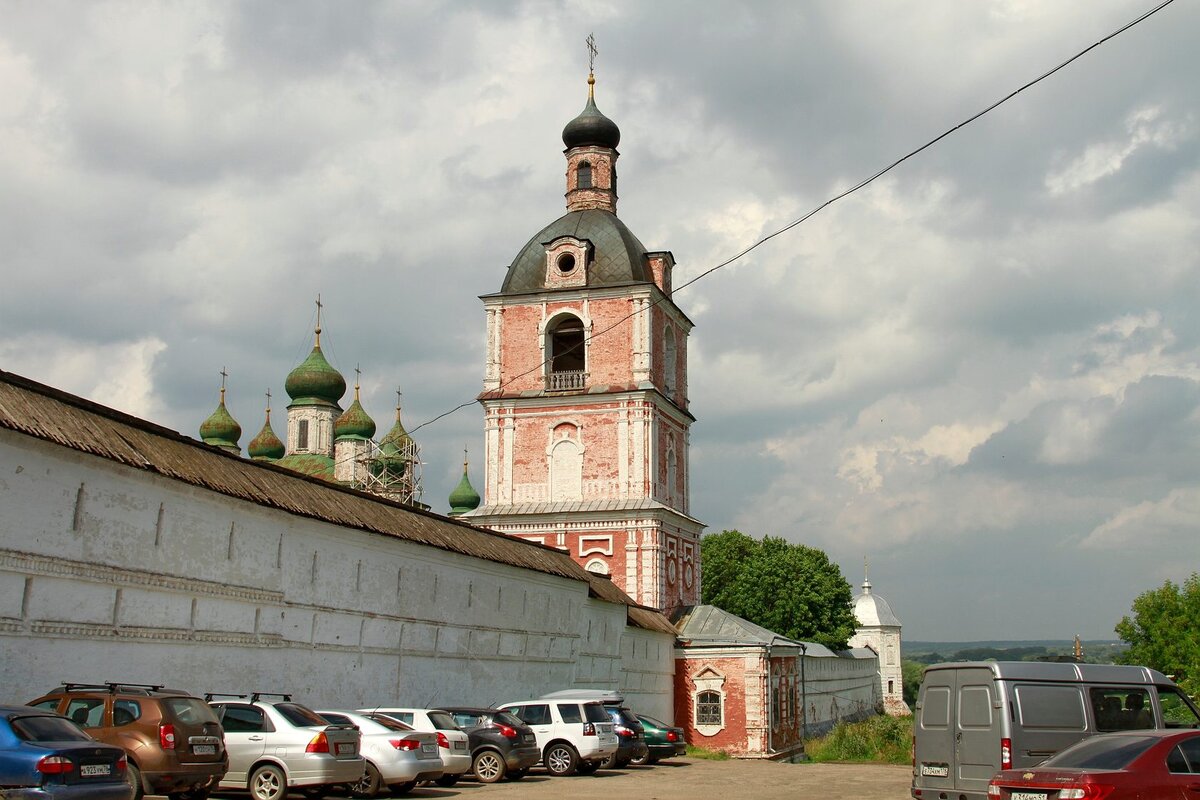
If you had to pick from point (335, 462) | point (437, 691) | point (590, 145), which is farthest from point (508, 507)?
point (335, 462)

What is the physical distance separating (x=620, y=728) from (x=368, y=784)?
8.72 m

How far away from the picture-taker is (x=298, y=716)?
16.1 m

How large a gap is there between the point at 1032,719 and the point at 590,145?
3569 cm

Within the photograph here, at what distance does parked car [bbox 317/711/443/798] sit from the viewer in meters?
17.2

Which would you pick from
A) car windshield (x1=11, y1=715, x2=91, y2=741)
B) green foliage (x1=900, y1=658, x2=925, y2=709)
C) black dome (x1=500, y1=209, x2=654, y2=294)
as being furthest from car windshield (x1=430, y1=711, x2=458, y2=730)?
green foliage (x1=900, y1=658, x2=925, y2=709)

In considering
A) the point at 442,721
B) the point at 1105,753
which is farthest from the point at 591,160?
the point at 1105,753

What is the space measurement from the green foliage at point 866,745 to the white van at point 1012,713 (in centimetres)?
1990

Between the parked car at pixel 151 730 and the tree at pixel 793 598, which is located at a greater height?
the tree at pixel 793 598

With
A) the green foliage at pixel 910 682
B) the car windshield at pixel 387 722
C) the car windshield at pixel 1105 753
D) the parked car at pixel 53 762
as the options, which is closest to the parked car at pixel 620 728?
the car windshield at pixel 387 722

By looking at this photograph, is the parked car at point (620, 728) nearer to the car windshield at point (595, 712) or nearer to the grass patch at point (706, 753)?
the car windshield at point (595, 712)

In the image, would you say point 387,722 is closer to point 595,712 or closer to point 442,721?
point 442,721

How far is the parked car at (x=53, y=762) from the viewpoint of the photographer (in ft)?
36.4

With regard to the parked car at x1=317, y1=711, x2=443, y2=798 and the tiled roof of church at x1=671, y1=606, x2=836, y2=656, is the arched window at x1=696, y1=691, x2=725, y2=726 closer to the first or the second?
the tiled roof of church at x1=671, y1=606, x2=836, y2=656

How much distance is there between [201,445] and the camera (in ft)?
64.8
